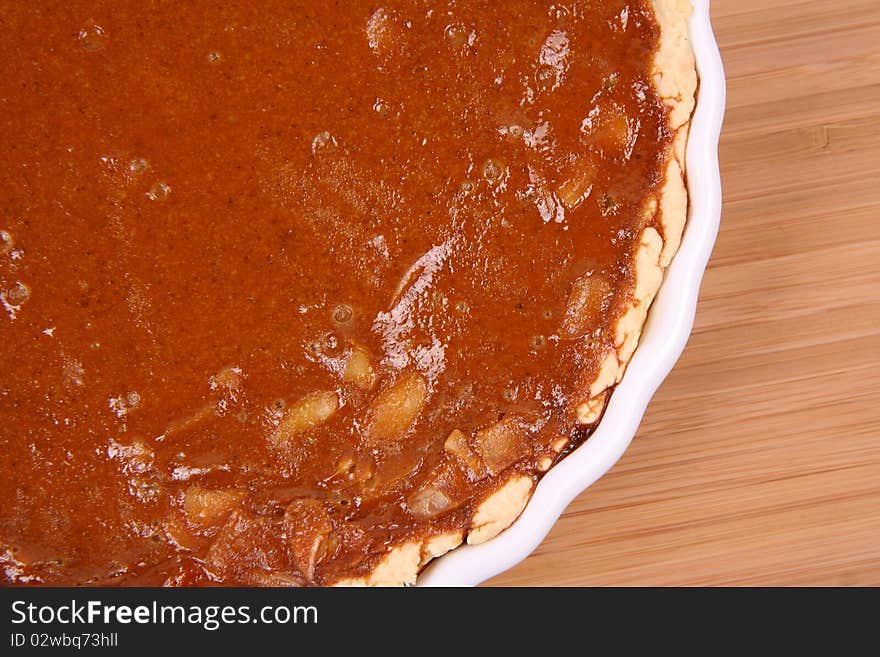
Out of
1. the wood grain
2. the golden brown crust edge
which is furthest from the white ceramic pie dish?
the wood grain

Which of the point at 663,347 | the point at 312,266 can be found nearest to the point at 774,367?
the point at 663,347

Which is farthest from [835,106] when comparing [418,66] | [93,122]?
Answer: [93,122]

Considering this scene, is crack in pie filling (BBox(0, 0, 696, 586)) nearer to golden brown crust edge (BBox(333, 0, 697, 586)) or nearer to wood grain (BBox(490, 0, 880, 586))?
golden brown crust edge (BBox(333, 0, 697, 586))

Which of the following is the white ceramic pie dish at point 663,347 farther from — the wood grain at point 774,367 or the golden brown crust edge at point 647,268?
the wood grain at point 774,367

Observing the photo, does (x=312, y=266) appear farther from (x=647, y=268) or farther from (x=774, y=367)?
(x=774, y=367)

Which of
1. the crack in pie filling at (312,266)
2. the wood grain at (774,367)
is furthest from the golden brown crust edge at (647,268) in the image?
the wood grain at (774,367)
